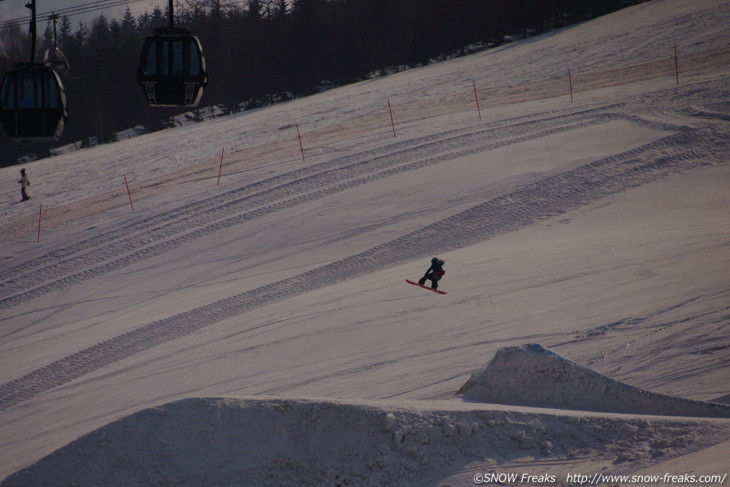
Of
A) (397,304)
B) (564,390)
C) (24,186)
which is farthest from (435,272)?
(24,186)

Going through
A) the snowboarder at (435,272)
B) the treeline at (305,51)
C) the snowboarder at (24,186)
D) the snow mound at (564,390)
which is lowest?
the snow mound at (564,390)

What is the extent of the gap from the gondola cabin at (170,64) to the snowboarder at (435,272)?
5.69m

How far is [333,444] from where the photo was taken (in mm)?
6168

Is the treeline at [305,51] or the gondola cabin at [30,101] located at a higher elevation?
the treeline at [305,51]

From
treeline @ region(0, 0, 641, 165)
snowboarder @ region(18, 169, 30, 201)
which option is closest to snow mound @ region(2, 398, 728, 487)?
snowboarder @ region(18, 169, 30, 201)

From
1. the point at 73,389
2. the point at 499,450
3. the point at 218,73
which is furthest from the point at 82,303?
the point at 218,73

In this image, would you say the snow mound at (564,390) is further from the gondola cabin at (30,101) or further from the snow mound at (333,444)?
the gondola cabin at (30,101)

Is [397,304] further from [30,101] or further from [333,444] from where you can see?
[30,101]

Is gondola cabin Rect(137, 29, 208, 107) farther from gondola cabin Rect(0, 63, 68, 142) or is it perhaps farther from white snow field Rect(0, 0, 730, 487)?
white snow field Rect(0, 0, 730, 487)

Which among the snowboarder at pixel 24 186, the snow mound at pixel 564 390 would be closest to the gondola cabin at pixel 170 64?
the snow mound at pixel 564 390

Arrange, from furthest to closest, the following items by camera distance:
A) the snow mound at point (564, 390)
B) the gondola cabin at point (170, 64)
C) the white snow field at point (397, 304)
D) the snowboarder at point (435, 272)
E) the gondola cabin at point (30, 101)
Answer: the snowboarder at point (435, 272)
the gondola cabin at point (30, 101)
the gondola cabin at point (170, 64)
the snow mound at point (564, 390)
the white snow field at point (397, 304)

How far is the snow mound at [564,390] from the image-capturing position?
6.91m

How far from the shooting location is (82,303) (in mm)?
15266

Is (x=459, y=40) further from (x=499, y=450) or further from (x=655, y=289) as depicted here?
(x=499, y=450)
